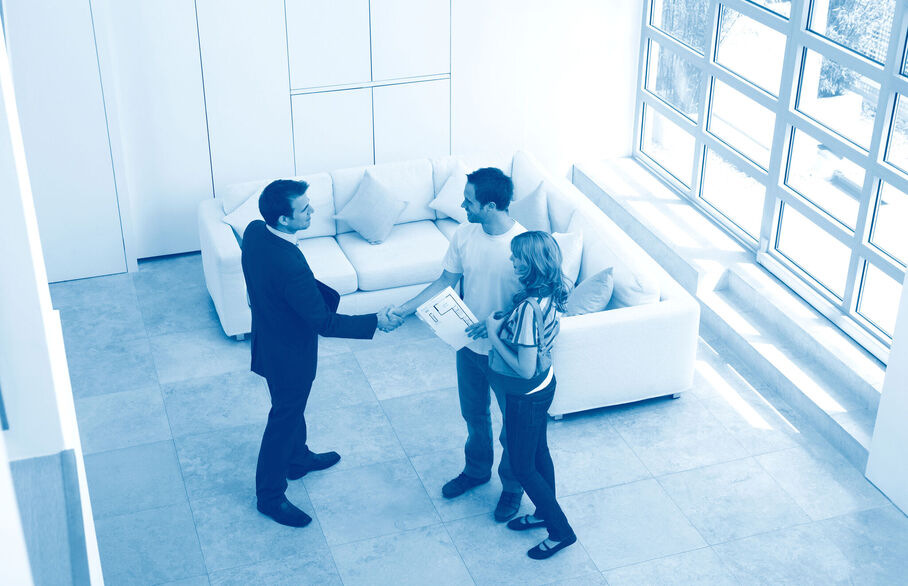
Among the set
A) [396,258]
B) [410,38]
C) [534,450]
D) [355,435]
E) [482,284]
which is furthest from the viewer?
[410,38]

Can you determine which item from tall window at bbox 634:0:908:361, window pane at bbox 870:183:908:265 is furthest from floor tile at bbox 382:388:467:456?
window pane at bbox 870:183:908:265

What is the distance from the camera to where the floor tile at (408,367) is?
6.26 meters

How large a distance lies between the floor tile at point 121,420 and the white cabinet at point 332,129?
2.51 meters

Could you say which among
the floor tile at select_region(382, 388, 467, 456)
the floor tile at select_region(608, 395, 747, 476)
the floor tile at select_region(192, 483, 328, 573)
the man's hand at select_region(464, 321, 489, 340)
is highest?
the man's hand at select_region(464, 321, 489, 340)

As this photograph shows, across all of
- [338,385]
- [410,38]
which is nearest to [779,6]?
[410,38]

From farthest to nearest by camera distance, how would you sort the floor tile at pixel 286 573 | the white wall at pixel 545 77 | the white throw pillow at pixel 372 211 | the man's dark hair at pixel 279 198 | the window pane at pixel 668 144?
the window pane at pixel 668 144
the white wall at pixel 545 77
the white throw pillow at pixel 372 211
the floor tile at pixel 286 573
the man's dark hair at pixel 279 198

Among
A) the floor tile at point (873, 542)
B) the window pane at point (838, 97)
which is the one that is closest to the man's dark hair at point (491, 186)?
the floor tile at point (873, 542)

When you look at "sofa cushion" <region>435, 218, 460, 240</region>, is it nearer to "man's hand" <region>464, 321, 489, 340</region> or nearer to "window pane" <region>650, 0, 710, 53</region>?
"window pane" <region>650, 0, 710, 53</region>

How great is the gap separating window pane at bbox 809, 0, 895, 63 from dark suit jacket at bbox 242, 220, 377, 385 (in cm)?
350

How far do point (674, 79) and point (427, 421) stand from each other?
3918mm

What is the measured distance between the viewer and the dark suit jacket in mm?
4438

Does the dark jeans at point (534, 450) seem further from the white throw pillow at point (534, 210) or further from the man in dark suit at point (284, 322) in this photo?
the white throw pillow at point (534, 210)

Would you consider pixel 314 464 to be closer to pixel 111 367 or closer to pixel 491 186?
pixel 111 367

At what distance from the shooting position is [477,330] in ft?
14.9
